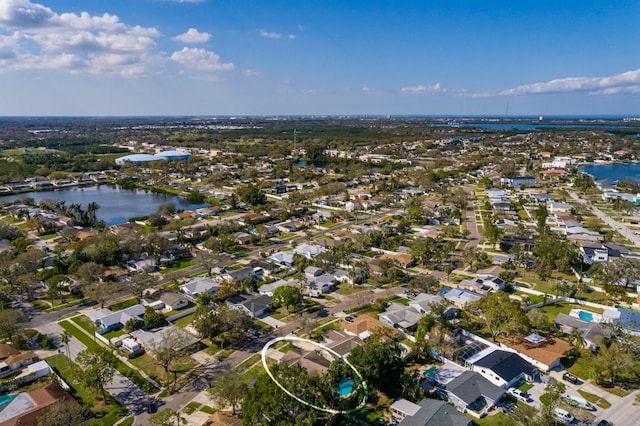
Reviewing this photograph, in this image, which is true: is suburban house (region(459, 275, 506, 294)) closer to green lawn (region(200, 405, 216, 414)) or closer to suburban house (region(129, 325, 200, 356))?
suburban house (region(129, 325, 200, 356))

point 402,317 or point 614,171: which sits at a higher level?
point 614,171

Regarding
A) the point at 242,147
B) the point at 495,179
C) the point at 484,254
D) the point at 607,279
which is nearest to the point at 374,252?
the point at 484,254

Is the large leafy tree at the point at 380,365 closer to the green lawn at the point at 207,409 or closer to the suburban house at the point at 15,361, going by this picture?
the green lawn at the point at 207,409

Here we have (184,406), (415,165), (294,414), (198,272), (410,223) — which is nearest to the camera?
(294,414)

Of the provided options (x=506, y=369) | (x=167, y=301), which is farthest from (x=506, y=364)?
(x=167, y=301)

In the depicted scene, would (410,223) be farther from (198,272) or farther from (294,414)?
(294,414)

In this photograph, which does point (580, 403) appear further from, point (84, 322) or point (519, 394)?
point (84, 322)

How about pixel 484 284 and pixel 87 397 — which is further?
pixel 484 284
